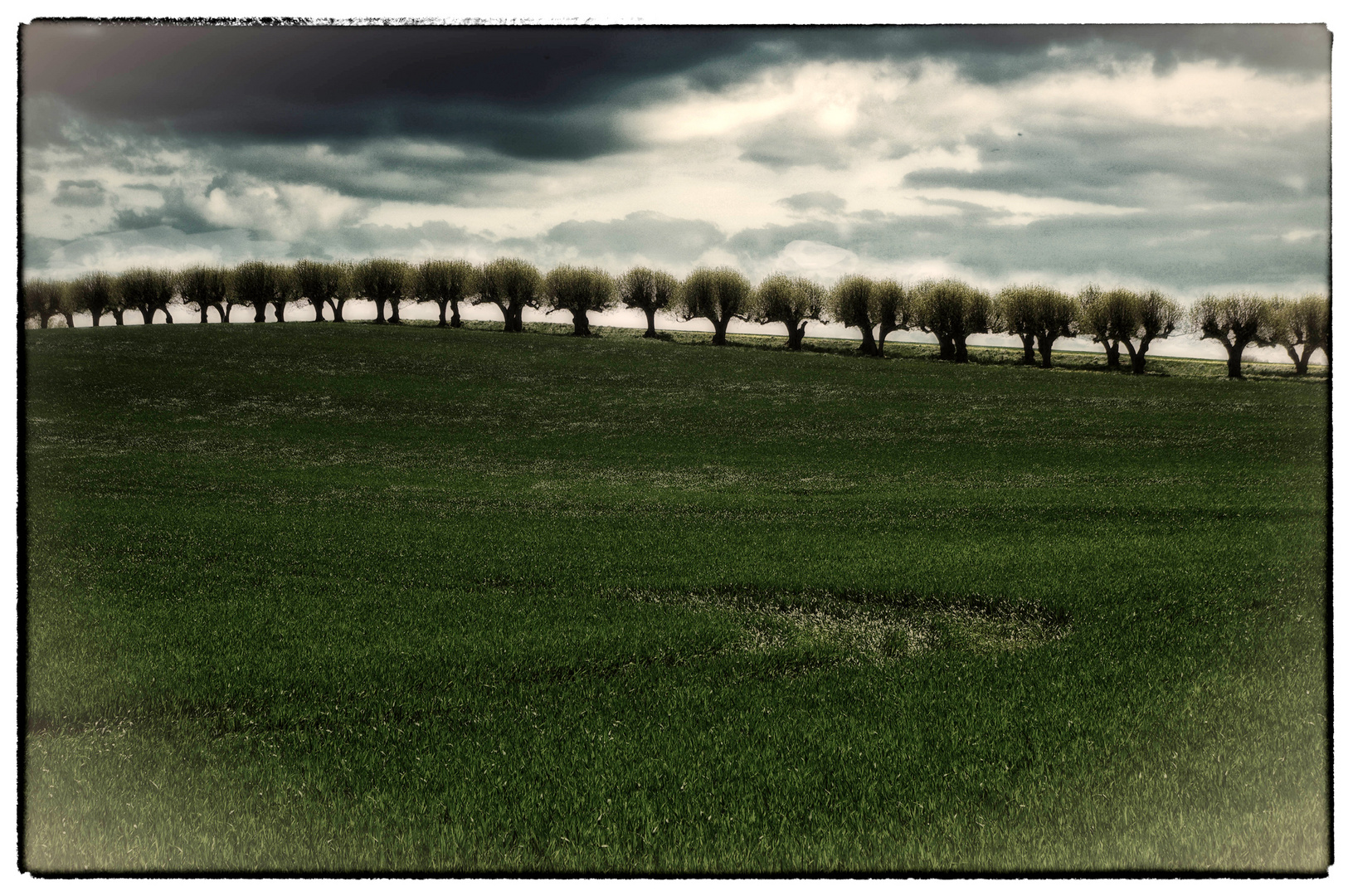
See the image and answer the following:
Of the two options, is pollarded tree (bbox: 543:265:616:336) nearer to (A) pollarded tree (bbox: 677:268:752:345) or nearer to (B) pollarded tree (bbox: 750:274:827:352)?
(A) pollarded tree (bbox: 677:268:752:345)

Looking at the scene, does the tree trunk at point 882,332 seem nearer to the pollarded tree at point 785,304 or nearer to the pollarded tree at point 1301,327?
the pollarded tree at point 785,304

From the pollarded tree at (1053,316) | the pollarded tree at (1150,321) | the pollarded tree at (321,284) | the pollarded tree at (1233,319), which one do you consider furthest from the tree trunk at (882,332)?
the pollarded tree at (321,284)

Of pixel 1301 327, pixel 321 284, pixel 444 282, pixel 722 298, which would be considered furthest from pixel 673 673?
pixel 722 298

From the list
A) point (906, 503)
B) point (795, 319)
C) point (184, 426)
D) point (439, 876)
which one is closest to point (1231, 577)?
point (906, 503)

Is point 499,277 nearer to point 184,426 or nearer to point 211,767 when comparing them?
point 184,426

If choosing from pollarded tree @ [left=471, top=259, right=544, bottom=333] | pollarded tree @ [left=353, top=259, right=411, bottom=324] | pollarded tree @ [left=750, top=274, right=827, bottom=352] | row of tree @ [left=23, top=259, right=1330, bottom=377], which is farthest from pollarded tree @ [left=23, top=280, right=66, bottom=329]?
pollarded tree @ [left=750, top=274, right=827, bottom=352]

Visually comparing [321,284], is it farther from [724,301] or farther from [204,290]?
[724,301]
